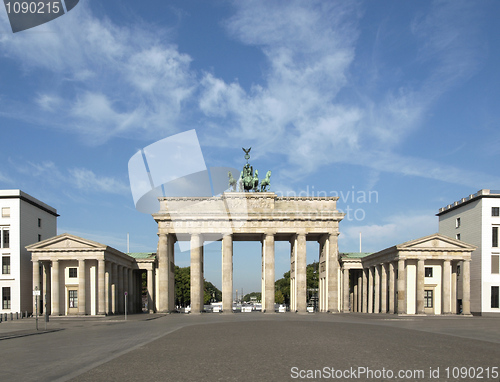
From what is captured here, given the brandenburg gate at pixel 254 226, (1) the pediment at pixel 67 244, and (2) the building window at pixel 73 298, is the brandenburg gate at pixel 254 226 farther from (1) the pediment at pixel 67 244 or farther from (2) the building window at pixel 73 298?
(1) the pediment at pixel 67 244

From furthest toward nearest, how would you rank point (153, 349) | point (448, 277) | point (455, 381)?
point (448, 277) < point (153, 349) < point (455, 381)

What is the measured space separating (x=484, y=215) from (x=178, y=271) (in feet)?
261

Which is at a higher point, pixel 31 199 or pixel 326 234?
pixel 31 199

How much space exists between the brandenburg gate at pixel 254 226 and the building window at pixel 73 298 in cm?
1209

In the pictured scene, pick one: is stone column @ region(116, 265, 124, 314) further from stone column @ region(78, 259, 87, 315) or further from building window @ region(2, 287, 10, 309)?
building window @ region(2, 287, 10, 309)

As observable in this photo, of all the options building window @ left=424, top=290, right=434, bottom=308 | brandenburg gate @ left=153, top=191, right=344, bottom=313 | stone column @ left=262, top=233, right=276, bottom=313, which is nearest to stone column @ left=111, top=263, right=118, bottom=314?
brandenburg gate @ left=153, top=191, right=344, bottom=313

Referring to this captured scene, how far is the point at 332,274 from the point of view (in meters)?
72.9

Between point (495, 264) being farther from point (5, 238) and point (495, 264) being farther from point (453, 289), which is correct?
point (5, 238)

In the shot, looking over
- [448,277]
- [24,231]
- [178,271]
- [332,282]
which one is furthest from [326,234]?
[178,271]

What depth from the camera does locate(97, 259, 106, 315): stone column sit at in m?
61.8

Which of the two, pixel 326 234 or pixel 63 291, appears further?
pixel 326 234

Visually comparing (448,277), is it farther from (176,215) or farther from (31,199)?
(31,199)

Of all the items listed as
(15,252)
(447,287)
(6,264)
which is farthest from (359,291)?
(6,264)

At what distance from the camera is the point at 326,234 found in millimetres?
75000
